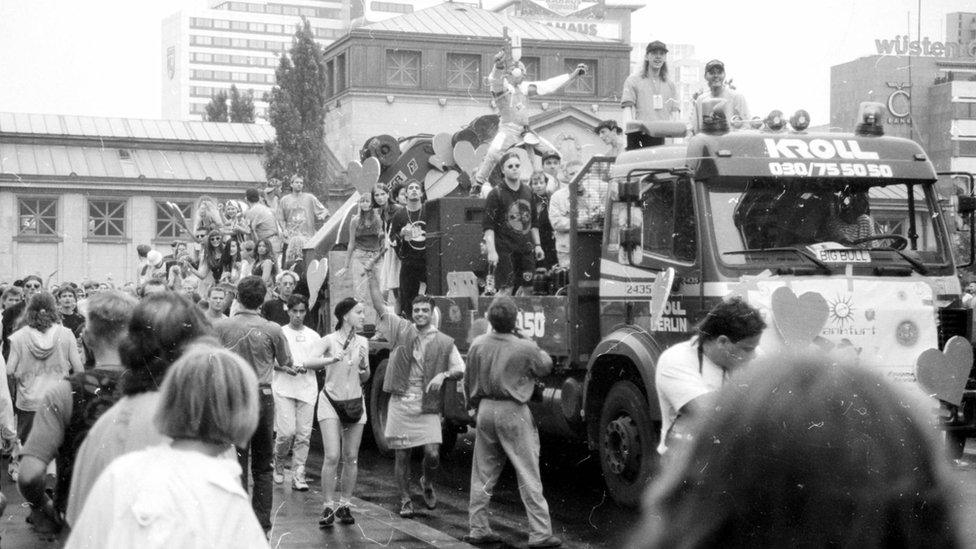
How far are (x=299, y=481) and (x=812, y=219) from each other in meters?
5.22

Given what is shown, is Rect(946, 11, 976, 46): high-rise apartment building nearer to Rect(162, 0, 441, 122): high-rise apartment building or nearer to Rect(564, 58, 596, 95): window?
Rect(564, 58, 596, 95): window

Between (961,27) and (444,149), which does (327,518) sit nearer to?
(444,149)

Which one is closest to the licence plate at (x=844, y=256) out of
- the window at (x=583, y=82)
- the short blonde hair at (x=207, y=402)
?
the short blonde hair at (x=207, y=402)

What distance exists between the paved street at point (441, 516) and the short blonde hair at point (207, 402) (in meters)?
6.00

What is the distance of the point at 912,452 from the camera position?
5.23 feet

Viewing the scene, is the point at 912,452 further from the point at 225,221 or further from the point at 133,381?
the point at 225,221

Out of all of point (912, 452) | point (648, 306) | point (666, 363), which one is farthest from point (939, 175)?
point (912, 452)

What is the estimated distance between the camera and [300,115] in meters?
58.1

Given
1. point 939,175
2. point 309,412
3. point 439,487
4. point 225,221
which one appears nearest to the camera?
point 939,175

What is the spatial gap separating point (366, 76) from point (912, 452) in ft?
171

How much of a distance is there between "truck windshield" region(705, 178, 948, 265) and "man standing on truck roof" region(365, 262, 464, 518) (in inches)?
100

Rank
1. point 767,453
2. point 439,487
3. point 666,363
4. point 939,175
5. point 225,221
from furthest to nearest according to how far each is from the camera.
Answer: point 225,221 < point 439,487 < point 939,175 < point 666,363 < point 767,453

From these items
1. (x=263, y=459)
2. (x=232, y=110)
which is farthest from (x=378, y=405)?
(x=232, y=110)

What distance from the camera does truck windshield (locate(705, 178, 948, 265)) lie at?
33.3ft
